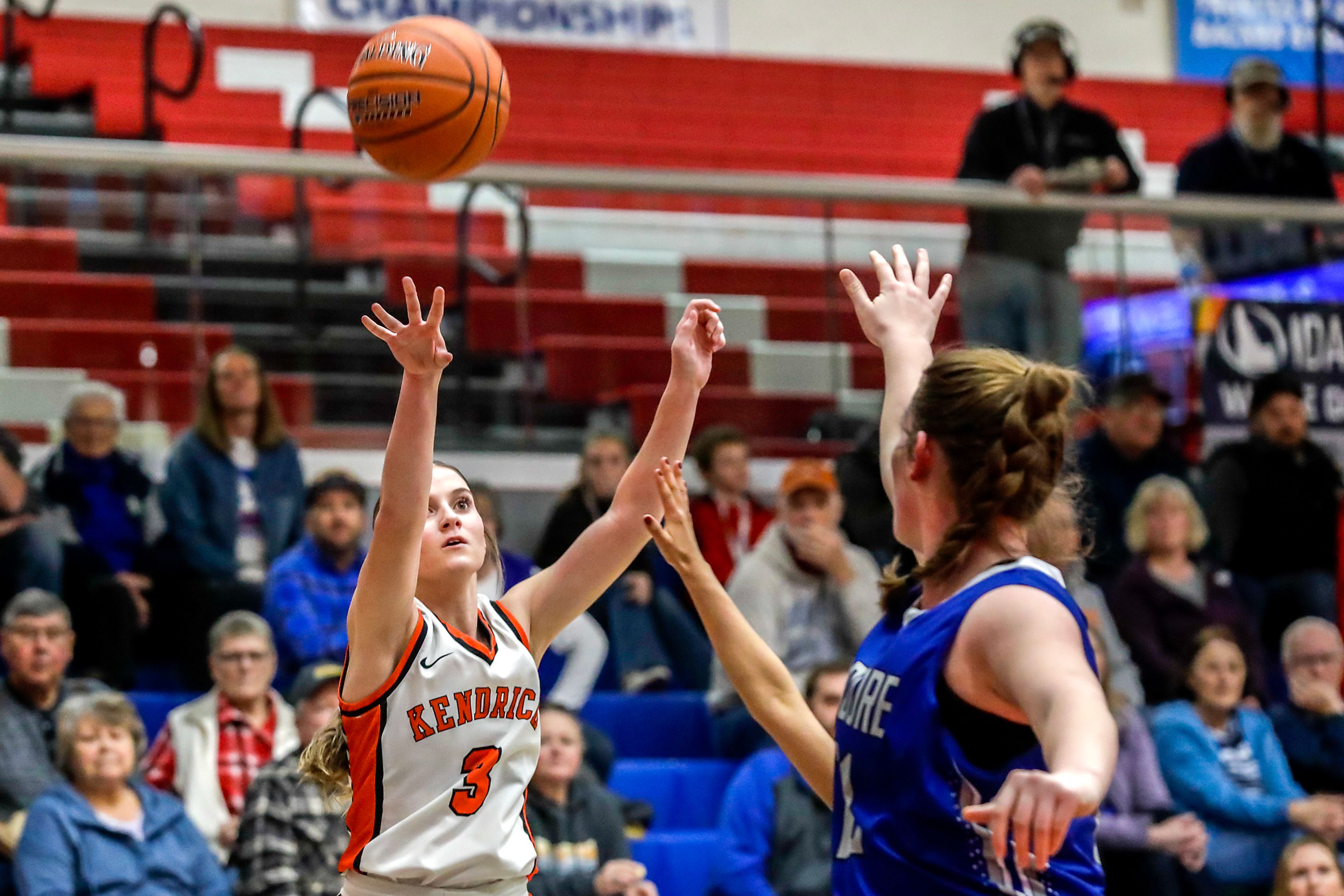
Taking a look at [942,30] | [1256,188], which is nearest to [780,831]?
[1256,188]

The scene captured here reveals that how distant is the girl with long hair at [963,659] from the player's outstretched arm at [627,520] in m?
0.71

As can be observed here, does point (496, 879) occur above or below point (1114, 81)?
below

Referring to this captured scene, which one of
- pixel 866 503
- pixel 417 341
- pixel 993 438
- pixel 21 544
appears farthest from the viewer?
pixel 866 503

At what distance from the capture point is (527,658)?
3.25 m

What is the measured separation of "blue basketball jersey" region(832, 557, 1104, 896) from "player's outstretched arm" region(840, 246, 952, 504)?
1.73 ft

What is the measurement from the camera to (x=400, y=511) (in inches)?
116

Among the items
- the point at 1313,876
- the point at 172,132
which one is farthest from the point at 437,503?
the point at 172,132

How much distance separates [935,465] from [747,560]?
15.0 ft

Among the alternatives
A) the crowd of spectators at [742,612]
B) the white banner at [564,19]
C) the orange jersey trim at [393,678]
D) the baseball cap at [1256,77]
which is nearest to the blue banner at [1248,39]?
the white banner at [564,19]

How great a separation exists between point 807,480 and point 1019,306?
126cm

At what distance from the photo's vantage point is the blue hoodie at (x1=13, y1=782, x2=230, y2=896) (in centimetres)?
553

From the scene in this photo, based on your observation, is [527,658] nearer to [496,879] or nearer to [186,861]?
[496,879]

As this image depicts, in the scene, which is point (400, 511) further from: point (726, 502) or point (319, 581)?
point (726, 502)

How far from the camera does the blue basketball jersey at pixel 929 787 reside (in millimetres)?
2436
